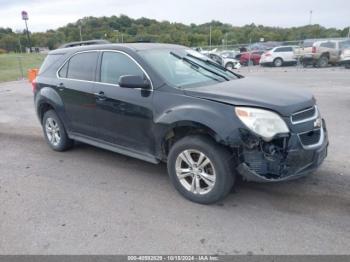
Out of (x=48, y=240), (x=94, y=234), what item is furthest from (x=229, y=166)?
(x=48, y=240)

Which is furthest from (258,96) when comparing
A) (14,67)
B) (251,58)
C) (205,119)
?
(14,67)

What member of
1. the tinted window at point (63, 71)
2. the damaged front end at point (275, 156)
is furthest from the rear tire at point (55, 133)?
the damaged front end at point (275, 156)

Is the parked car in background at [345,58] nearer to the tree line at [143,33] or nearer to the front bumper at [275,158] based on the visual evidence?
the front bumper at [275,158]

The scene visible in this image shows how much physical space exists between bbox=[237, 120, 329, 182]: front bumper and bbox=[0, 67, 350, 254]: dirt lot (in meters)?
0.45

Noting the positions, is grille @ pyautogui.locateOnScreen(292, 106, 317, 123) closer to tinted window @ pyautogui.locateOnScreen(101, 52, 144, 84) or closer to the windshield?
the windshield

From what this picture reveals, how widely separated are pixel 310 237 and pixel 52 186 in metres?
3.10

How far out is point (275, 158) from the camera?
3.29 meters

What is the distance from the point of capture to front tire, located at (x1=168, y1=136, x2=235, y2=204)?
3455 millimetres

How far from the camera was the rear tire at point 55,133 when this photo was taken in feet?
18.0

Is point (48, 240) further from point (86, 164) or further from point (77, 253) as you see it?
point (86, 164)

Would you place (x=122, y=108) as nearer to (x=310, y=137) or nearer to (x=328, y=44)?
(x=310, y=137)

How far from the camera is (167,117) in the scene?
12.3 ft

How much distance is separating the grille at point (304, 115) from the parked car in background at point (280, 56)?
2232cm

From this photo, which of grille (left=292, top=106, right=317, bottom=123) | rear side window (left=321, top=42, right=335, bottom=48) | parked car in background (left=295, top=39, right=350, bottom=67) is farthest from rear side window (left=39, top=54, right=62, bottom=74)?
rear side window (left=321, top=42, right=335, bottom=48)
